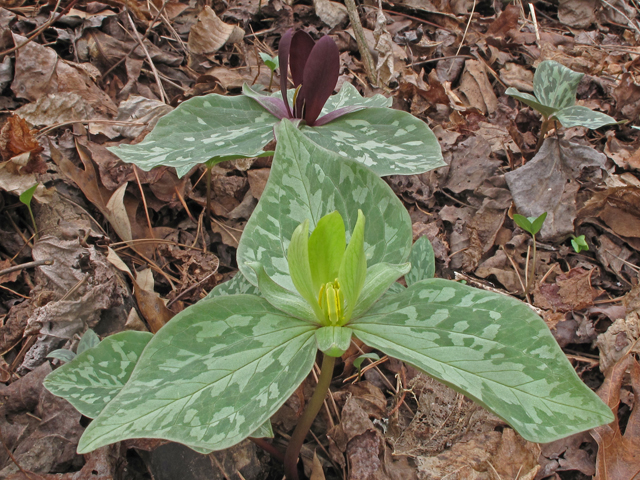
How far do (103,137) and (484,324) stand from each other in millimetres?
1639

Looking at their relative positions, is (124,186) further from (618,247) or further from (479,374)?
(618,247)

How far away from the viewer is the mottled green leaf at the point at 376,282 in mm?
796

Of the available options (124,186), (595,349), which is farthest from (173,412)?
(595,349)

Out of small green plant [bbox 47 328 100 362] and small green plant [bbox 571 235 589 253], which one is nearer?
small green plant [bbox 47 328 100 362]

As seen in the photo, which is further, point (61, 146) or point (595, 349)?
point (61, 146)

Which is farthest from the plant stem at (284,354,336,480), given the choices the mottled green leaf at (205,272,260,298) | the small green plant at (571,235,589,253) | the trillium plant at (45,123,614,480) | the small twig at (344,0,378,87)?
the small twig at (344,0,378,87)

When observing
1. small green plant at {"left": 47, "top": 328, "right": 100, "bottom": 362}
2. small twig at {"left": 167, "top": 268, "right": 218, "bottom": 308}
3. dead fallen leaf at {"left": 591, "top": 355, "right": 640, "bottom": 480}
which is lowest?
dead fallen leaf at {"left": 591, "top": 355, "right": 640, "bottom": 480}

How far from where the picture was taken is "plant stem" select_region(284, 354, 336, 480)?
862 millimetres

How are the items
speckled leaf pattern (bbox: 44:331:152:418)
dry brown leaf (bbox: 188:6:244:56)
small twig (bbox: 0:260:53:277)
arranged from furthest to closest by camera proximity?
1. dry brown leaf (bbox: 188:6:244:56)
2. small twig (bbox: 0:260:53:277)
3. speckled leaf pattern (bbox: 44:331:152:418)

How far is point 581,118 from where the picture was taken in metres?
1.79

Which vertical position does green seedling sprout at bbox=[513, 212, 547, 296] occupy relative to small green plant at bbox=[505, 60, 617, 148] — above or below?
below

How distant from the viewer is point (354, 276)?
0.76 metres

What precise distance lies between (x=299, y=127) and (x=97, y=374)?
3.02 feet

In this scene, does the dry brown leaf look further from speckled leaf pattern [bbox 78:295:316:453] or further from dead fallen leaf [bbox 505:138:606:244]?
speckled leaf pattern [bbox 78:295:316:453]
